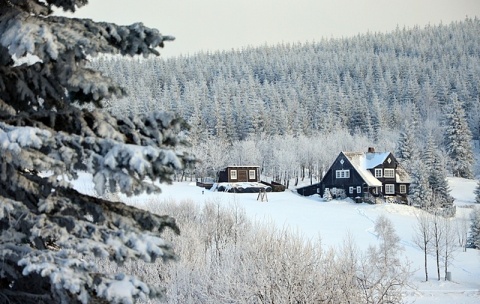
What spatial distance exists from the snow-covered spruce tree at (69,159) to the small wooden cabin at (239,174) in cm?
7613

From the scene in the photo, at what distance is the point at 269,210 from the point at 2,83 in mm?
49977

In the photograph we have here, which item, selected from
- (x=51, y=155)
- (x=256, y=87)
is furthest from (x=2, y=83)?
(x=256, y=87)

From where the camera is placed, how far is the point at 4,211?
15.6 feet

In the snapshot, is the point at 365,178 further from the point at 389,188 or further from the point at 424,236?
the point at 424,236

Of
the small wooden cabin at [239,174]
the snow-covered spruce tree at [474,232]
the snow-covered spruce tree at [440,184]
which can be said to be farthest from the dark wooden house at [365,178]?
the snow-covered spruce tree at [474,232]

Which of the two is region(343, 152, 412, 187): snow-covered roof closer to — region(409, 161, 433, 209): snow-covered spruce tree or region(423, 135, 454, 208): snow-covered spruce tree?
region(409, 161, 433, 209): snow-covered spruce tree

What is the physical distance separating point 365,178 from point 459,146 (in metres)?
39.7

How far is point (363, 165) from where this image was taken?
77.9 meters

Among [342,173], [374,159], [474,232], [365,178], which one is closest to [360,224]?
[474,232]

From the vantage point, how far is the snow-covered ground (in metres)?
35.7

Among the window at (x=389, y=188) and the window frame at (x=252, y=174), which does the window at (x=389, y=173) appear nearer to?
the window at (x=389, y=188)

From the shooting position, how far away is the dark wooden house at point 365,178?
74.2 m

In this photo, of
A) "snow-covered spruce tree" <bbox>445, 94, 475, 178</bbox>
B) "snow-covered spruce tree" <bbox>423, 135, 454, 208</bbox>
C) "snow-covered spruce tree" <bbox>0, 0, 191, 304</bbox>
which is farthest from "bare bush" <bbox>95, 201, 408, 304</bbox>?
"snow-covered spruce tree" <bbox>445, 94, 475, 178</bbox>

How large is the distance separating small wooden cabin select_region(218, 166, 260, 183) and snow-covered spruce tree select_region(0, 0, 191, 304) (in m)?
76.1
